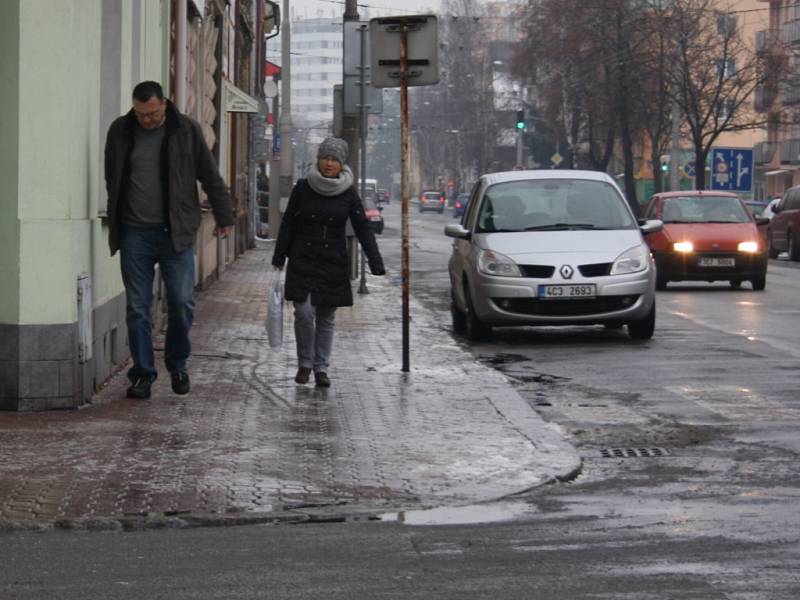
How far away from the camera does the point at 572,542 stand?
6.87 metres

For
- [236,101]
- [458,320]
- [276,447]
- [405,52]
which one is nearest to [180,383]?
[276,447]

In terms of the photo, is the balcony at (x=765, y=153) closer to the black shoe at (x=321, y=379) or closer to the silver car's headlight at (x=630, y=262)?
the silver car's headlight at (x=630, y=262)

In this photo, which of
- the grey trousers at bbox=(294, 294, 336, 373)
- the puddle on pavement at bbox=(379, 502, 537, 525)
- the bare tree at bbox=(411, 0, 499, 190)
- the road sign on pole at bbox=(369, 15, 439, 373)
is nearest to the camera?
the puddle on pavement at bbox=(379, 502, 537, 525)

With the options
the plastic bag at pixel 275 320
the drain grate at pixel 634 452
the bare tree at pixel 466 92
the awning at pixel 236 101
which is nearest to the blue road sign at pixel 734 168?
the awning at pixel 236 101

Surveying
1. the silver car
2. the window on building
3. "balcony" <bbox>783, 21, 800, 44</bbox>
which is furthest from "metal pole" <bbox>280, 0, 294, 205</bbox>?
"balcony" <bbox>783, 21, 800, 44</bbox>

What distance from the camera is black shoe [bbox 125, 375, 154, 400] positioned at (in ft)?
37.1

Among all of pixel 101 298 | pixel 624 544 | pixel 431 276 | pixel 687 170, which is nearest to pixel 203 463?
pixel 624 544

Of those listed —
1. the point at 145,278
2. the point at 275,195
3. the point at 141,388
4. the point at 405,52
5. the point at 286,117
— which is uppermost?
the point at 286,117

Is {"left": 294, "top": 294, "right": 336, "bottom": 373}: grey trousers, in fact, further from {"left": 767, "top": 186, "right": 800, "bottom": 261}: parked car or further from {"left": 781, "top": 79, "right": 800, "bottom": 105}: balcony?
{"left": 781, "top": 79, "right": 800, "bottom": 105}: balcony

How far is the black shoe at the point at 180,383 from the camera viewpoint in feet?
38.1

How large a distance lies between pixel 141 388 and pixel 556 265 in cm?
638

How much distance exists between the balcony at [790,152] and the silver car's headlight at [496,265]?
7110 centimetres

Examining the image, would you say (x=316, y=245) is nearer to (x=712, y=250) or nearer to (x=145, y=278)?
(x=145, y=278)

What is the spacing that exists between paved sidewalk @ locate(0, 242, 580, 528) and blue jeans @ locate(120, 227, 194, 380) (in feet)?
1.01
